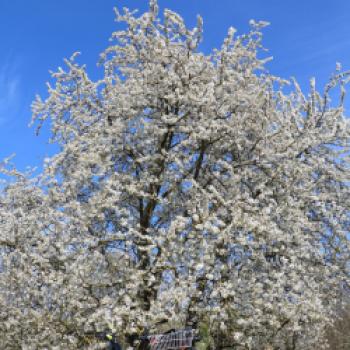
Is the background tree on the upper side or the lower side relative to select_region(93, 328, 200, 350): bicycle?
upper

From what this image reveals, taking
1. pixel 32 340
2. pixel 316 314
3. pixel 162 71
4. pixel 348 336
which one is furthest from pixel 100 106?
pixel 348 336

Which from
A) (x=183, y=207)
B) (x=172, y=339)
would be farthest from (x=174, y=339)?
(x=183, y=207)

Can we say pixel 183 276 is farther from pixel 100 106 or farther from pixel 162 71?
pixel 100 106

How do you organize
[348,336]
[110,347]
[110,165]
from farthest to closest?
[348,336] → [110,165] → [110,347]

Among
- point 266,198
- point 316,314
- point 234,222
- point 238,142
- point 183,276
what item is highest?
point 238,142

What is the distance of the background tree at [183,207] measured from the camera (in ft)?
26.6

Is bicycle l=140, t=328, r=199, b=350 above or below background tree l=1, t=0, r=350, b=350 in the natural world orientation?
below

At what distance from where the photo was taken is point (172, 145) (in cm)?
1049

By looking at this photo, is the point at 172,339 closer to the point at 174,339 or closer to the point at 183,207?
the point at 174,339

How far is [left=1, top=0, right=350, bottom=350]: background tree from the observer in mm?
8094

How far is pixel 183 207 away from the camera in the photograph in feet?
31.4

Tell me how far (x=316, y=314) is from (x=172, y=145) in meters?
4.83

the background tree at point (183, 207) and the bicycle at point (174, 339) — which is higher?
the background tree at point (183, 207)

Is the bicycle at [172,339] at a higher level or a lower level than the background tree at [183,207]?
lower
